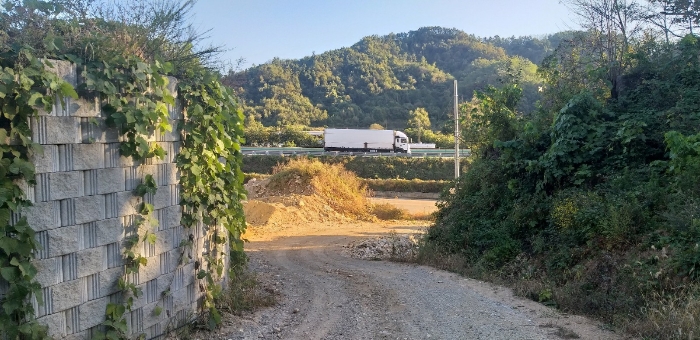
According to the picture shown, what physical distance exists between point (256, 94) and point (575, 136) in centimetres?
6439

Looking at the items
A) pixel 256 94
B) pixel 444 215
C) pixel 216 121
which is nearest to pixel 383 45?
pixel 256 94

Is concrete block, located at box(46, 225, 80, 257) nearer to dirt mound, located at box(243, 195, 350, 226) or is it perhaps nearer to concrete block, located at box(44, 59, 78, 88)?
concrete block, located at box(44, 59, 78, 88)

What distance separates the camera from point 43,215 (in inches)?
146

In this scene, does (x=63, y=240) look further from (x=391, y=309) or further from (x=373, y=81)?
(x=373, y=81)

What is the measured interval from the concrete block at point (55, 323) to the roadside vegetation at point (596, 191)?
5.29 metres

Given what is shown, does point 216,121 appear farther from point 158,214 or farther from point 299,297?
point 299,297

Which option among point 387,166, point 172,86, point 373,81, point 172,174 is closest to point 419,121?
point 373,81

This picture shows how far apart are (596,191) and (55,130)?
8.16 meters

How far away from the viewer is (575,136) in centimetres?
981

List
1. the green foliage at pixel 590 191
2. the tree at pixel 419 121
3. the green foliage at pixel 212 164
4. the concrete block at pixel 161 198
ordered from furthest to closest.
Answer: the tree at pixel 419 121
the green foliage at pixel 590 191
the green foliage at pixel 212 164
the concrete block at pixel 161 198

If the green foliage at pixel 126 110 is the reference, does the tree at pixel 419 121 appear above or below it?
above

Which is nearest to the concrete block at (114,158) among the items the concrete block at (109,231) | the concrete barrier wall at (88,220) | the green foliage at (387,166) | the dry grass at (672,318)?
the concrete barrier wall at (88,220)

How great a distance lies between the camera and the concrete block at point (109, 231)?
13.8 feet

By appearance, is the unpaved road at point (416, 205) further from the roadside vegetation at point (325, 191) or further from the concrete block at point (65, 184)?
the concrete block at point (65, 184)
